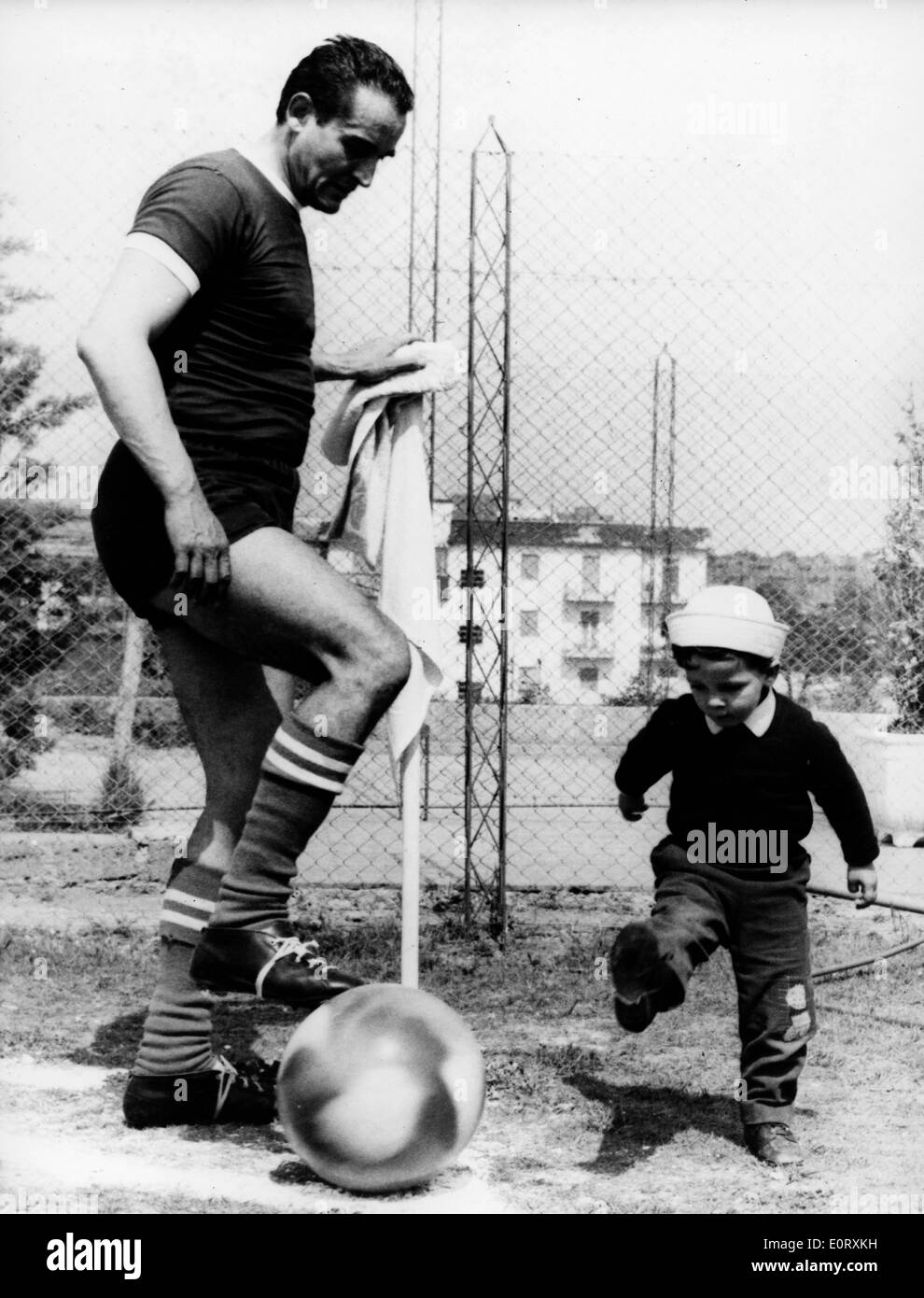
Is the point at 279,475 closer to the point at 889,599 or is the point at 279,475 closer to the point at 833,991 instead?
the point at 833,991

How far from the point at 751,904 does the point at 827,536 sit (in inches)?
188

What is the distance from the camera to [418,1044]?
293cm

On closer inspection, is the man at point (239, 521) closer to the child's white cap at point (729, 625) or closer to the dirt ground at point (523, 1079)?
the dirt ground at point (523, 1079)

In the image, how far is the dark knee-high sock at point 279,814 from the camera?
9.78ft

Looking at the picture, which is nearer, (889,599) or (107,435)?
(107,435)

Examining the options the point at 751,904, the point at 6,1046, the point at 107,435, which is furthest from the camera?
the point at 107,435

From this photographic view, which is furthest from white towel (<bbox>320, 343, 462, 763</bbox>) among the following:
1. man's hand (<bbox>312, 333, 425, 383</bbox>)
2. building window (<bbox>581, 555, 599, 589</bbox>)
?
building window (<bbox>581, 555, 599, 589</bbox>)

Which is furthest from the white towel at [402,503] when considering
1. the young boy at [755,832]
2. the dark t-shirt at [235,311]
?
the young boy at [755,832]

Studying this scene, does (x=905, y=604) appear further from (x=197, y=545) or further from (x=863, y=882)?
(x=197, y=545)

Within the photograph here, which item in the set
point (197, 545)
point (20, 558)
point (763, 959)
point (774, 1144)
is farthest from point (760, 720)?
point (20, 558)

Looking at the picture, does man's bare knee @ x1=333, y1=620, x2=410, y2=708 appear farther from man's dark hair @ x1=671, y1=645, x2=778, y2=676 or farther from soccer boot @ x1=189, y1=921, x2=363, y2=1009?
man's dark hair @ x1=671, y1=645, x2=778, y2=676

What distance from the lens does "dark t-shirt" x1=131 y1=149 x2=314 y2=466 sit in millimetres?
3043

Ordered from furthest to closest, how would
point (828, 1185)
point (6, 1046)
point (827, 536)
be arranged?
1. point (827, 536)
2. point (6, 1046)
3. point (828, 1185)
